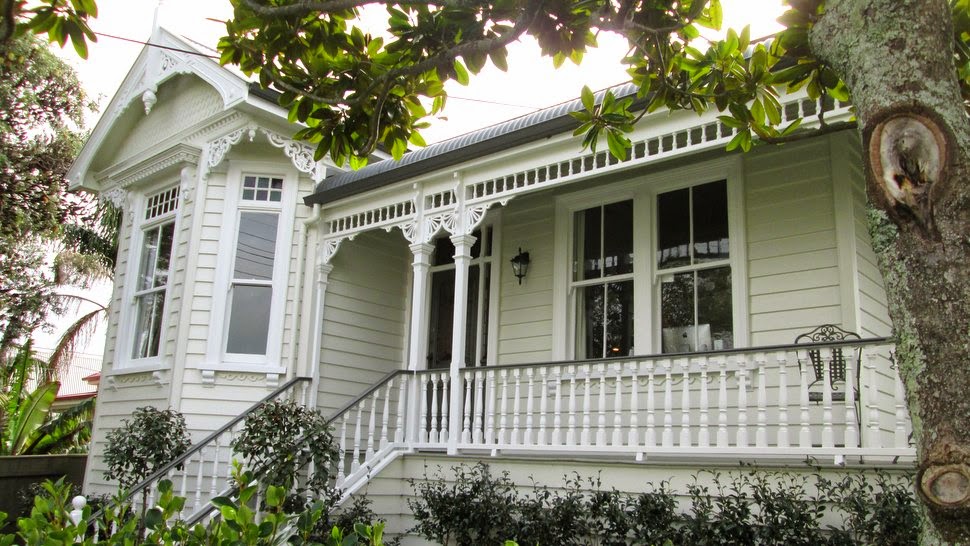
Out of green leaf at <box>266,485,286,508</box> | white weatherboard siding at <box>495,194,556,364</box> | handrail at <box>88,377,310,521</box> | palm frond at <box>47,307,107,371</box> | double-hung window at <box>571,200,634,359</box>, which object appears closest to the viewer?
green leaf at <box>266,485,286,508</box>

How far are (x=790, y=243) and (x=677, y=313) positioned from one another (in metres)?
1.29

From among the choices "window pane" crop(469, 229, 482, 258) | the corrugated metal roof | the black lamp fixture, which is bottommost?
the black lamp fixture

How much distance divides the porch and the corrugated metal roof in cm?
219

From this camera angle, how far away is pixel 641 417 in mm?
7742

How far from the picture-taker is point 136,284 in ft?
35.4

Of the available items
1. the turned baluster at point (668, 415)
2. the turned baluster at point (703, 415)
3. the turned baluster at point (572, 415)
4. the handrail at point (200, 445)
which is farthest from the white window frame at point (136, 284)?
the turned baluster at point (703, 415)

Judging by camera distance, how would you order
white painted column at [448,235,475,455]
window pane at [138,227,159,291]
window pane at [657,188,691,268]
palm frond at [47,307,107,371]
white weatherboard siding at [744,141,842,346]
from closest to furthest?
white weatherboard siding at [744,141,842,346] → white painted column at [448,235,475,455] → window pane at [657,188,691,268] → window pane at [138,227,159,291] → palm frond at [47,307,107,371]

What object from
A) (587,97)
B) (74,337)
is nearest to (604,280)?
(587,97)

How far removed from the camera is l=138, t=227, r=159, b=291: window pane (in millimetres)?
10773

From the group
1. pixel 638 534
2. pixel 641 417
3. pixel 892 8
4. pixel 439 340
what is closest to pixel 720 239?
pixel 641 417

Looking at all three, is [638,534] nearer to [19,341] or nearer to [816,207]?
[816,207]

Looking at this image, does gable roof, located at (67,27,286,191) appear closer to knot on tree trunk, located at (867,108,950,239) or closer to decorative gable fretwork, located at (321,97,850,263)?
decorative gable fretwork, located at (321,97,850,263)

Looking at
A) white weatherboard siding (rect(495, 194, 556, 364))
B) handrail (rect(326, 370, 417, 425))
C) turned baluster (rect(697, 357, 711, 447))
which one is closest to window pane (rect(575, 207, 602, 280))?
white weatherboard siding (rect(495, 194, 556, 364))

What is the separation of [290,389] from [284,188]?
8.27 ft
